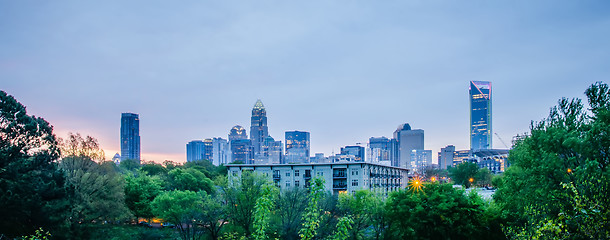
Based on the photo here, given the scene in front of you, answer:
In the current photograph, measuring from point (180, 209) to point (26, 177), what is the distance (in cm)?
1429

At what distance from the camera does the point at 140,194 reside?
49031 millimetres

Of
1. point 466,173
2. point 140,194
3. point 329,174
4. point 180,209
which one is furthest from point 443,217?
point 466,173

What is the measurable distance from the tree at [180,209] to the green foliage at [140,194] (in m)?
5.91

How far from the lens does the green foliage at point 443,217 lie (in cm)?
2470

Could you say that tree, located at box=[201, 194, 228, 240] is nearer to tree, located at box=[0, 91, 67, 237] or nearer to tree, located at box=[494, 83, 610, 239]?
tree, located at box=[0, 91, 67, 237]

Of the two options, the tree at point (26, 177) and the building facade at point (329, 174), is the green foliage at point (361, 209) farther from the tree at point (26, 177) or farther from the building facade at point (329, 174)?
the tree at point (26, 177)

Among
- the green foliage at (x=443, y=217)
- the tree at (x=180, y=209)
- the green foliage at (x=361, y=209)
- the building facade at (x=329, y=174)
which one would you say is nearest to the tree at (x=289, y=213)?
the green foliage at (x=361, y=209)

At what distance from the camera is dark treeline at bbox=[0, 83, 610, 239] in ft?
59.8

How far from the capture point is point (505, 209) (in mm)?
25859

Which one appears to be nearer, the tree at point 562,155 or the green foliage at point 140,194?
the tree at point 562,155

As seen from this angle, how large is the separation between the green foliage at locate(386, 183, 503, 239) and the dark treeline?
7 cm

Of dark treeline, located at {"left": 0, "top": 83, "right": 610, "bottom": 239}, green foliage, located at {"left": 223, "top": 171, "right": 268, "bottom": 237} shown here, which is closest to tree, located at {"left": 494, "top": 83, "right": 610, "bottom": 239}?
dark treeline, located at {"left": 0, "top": 83, "right": 610, "bottom": 239}

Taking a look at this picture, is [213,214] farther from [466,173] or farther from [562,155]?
[466,173]

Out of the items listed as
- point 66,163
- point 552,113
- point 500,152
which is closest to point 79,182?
point 66,163
